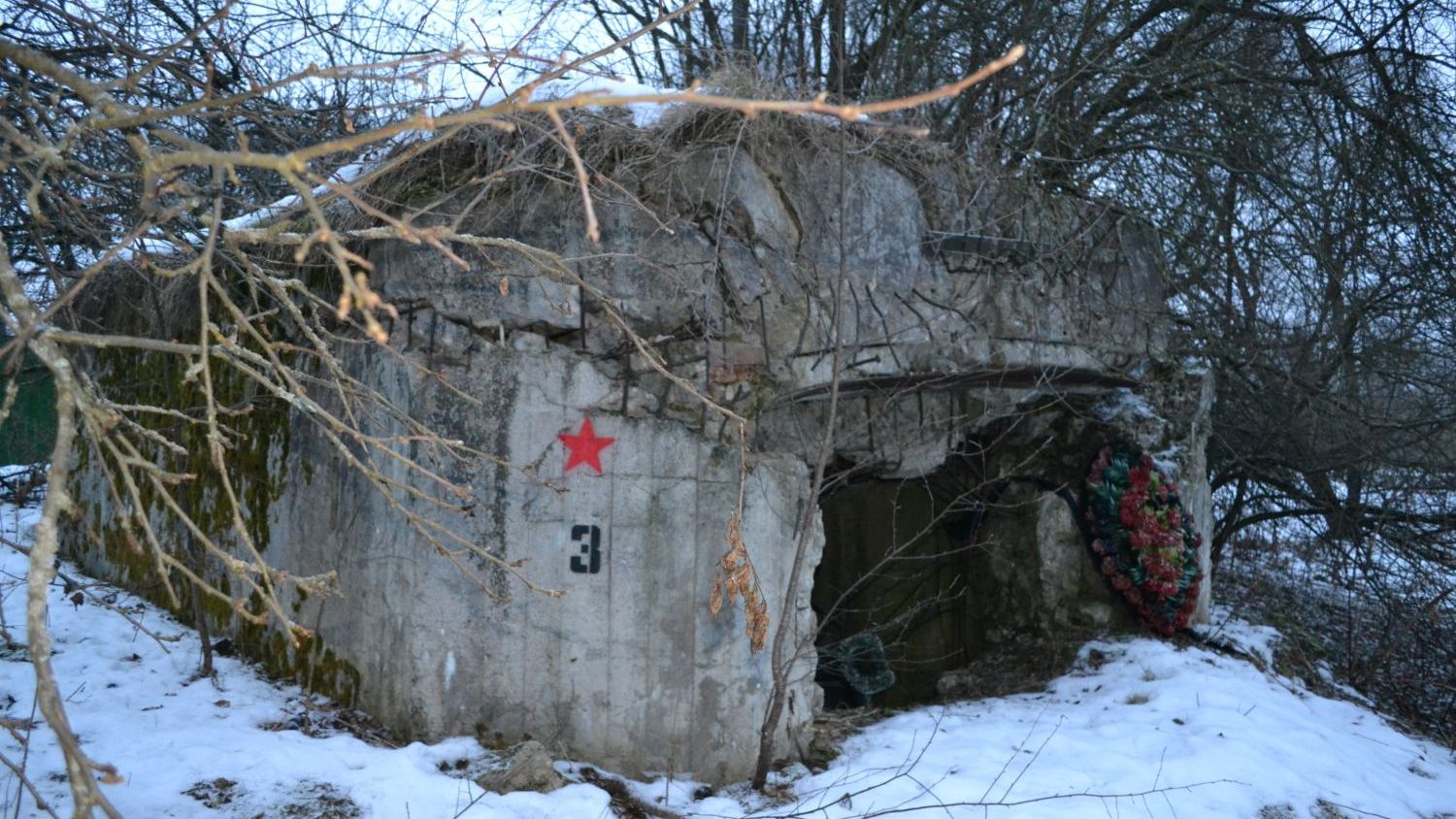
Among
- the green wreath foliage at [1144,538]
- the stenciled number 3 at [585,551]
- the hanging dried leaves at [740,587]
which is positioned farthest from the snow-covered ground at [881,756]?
the stenciled number 3 at [585,551]

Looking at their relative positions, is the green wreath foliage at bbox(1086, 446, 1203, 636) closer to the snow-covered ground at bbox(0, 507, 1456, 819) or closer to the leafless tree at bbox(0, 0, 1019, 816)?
the snow-covered ground at bbox(0, 507, 1456, 819)

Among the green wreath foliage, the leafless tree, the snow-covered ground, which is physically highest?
the leafless tree

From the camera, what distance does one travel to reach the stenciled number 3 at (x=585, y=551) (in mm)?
4578

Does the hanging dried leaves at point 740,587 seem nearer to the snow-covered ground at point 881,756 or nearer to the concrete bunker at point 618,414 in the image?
the concrete bunker at point 618,414

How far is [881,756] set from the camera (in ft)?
15.7

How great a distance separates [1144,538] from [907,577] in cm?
128

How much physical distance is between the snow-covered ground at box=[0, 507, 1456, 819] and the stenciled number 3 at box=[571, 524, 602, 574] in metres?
0.76

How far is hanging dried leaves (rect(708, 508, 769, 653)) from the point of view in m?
3.92

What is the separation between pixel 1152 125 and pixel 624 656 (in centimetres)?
444

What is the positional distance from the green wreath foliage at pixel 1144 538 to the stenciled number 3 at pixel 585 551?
3027 millimetres

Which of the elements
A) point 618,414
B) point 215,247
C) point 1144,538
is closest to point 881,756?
point 618,414

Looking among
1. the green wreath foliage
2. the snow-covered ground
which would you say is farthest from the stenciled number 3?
the green wreath foliage

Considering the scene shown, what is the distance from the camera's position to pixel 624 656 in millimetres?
4594

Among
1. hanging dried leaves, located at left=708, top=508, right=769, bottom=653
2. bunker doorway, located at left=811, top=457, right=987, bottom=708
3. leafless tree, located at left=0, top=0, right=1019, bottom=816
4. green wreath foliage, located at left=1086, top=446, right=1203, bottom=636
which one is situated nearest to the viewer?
leafless tree, located at left=0, top=0, right=1019, bottom=816
